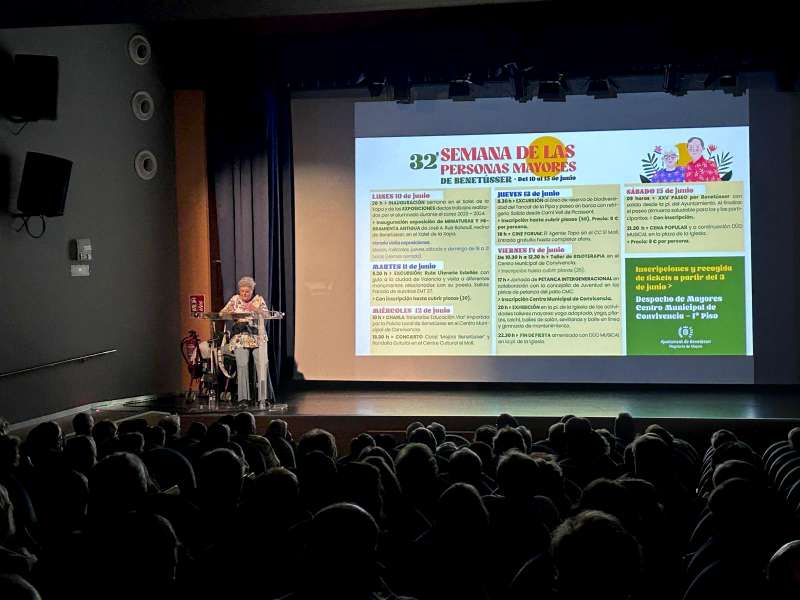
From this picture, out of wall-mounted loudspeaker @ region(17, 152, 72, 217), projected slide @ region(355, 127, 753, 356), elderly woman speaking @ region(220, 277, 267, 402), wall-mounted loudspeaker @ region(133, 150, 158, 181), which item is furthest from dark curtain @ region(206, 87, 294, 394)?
wall-mounted loudspeaker @ region(17, 152, 72, 217)

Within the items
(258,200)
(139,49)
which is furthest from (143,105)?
(258,200)

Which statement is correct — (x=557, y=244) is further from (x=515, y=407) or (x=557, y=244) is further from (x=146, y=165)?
(x=146, y=165)

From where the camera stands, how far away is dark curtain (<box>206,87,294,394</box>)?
7.71 meters

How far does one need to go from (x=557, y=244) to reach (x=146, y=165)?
138 inches

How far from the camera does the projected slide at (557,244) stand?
7.15 m

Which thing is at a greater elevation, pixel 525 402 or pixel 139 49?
pixel 139 49

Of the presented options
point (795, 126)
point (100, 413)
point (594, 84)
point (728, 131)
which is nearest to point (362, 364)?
point (100, 413)

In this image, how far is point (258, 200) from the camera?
7.73 metres

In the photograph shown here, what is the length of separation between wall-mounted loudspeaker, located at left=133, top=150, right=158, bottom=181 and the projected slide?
1.79m

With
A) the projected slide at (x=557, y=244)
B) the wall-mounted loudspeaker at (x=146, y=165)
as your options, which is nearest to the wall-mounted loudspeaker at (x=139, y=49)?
the wall-mounted loudspeaker at (x=146, y=165)

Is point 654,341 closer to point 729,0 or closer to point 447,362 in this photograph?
point 447,362

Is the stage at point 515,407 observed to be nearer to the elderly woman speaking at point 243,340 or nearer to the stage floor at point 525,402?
the stage floor at point 525,402

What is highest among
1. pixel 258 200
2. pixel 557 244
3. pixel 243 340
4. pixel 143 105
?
pixel 143 105

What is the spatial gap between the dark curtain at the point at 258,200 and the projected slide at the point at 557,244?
2.31 ft
